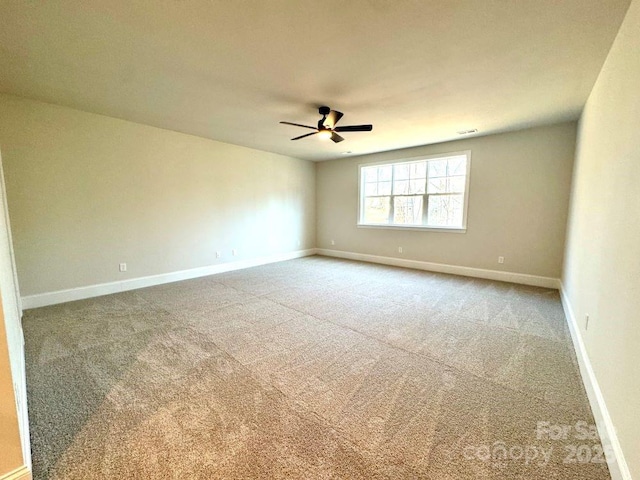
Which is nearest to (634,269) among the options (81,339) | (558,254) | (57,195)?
(558,254)

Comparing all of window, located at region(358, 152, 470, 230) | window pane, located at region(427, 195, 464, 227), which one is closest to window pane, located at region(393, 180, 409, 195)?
window, located at region(358, 152, 470, 230)

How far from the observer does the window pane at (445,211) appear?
5.23 meters

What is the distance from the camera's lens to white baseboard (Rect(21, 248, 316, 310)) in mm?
3473

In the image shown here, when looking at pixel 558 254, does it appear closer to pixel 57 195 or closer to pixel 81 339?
pixel 81 339

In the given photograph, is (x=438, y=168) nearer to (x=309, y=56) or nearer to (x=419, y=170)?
(x=419, y=170)

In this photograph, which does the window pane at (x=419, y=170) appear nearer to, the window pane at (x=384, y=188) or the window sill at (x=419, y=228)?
the window pane at (x=384, y=188)

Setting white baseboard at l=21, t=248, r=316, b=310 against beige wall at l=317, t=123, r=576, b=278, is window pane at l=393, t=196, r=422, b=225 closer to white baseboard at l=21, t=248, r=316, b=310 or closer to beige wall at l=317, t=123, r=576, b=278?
beige wall at l=317, t=123, r=576, b=278

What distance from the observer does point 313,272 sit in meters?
5.40

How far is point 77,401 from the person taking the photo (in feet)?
5.78

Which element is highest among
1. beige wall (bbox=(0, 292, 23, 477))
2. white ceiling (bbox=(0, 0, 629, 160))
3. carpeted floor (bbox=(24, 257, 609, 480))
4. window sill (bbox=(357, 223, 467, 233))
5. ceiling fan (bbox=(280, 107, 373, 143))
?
white ceiling (bbox=(0, 0, 629, 160))

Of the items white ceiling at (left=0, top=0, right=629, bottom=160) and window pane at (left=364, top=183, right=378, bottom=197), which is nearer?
white ceiling at (left=0, top=0, right=629, bottom=160)

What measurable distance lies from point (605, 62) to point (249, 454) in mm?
4016

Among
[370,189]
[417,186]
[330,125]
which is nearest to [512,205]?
[417,186]

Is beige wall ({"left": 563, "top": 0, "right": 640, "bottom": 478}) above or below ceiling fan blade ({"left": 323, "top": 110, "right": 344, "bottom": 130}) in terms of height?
below
